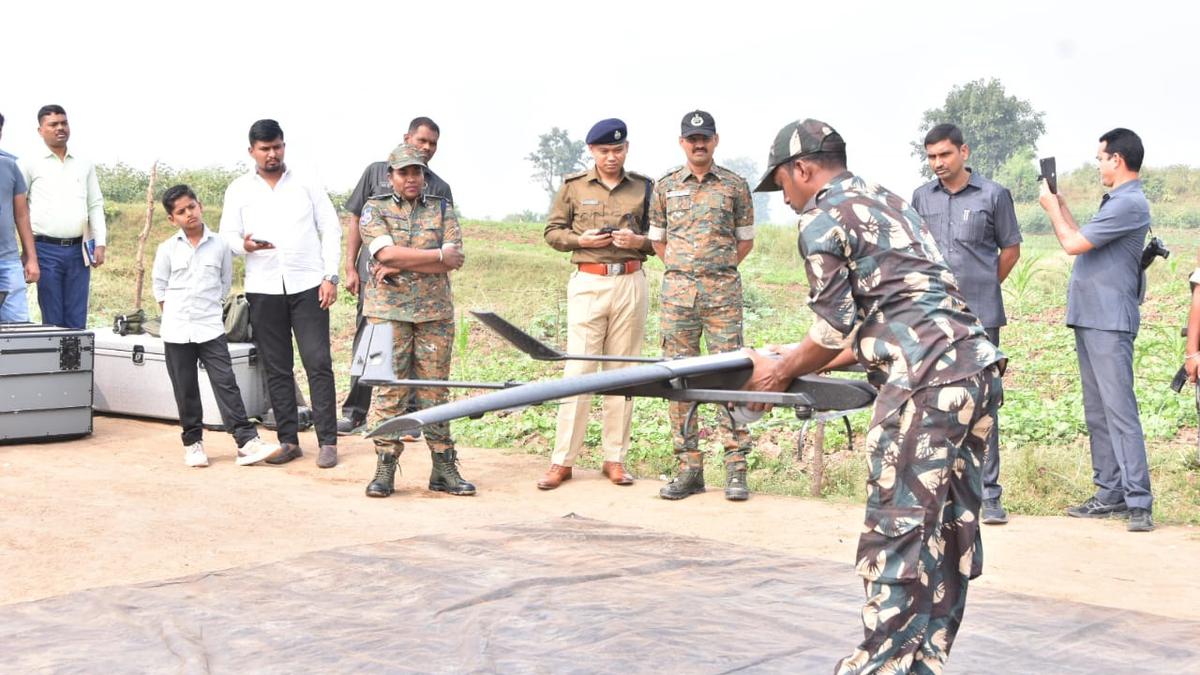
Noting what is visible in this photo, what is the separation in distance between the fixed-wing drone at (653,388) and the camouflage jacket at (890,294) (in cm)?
13

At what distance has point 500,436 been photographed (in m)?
8.73

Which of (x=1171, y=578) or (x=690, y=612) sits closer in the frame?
(x=690, y=612)

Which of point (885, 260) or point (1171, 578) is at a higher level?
point (885, 260)

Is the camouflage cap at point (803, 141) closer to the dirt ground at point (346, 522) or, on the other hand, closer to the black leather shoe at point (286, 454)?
the dirt ground at point (346, 522)

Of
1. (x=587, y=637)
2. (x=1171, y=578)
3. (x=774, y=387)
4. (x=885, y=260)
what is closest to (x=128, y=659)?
(x=587, y=637)

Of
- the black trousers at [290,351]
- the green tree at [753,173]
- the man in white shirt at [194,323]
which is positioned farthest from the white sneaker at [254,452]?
the green tree at [753,173]

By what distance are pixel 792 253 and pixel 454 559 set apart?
52.7 feet

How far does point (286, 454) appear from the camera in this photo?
7422 millimetres

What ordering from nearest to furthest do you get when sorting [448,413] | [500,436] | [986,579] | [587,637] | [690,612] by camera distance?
[448,413] → [587,637] → [690,612] → [986,579] → [500,436]

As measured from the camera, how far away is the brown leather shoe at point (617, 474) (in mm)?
6883

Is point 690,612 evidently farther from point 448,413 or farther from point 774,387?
point 448,413

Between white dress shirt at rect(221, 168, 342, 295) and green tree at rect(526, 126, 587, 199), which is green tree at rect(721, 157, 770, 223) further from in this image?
white dress shirt at rect(221, 168, 342, 295)

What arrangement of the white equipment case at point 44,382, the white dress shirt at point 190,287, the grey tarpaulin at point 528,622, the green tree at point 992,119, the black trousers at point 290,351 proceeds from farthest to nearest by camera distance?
1. the green tree at point 992,119
2. the white equipment case at point 44,382
3. the black trousers at point 290,351
4. the white dress shirt at point 190,287
5. the grey tarpaulin at point 528,622

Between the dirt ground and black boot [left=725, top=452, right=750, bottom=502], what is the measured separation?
6 cm
